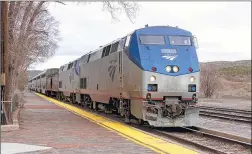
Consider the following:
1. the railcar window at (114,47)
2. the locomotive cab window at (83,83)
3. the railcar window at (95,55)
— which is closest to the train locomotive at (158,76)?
the railcar window at (114,47)

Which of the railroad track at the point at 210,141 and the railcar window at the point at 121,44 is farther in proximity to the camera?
the railcar window at the point at 121,44

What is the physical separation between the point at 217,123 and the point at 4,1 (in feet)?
38.1

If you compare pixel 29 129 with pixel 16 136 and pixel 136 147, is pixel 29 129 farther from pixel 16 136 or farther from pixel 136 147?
pixel 136 147

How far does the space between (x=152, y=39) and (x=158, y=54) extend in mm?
844

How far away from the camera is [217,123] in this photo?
2039 cm

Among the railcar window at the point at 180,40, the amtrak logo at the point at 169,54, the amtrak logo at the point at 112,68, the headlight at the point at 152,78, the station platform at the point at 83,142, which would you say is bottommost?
the station platform at the point at 83,142

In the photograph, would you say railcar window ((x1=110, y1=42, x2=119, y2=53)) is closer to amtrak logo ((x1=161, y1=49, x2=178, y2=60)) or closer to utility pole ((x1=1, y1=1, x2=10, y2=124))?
amtrak logo ((x1=161, y1=49, x2=178, y2=60))

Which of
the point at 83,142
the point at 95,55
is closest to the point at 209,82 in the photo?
the point at 95,55

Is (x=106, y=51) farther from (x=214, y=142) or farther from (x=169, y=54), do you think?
(x=214, y=142)

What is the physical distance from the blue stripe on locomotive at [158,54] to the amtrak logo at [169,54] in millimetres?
110

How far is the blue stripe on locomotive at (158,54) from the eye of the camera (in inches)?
591

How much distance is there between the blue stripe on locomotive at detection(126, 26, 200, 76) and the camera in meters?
15.0

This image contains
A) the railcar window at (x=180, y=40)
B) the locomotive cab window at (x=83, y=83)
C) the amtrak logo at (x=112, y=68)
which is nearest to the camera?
the railcar window at (x=180, y=40)

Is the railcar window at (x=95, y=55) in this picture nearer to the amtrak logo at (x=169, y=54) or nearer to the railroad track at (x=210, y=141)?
the railroad track at (x=210, y=141)
